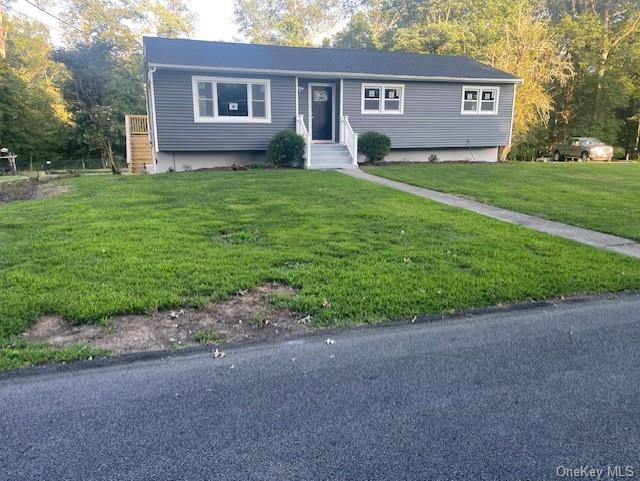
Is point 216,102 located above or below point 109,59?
below

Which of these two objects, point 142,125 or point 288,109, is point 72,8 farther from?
point 288,109

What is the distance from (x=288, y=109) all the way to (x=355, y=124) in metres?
2.67

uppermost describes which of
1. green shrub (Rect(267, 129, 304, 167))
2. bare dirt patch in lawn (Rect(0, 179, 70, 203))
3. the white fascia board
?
the white fascia board

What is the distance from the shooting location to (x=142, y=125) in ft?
68.0

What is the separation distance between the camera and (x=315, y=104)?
17.9m

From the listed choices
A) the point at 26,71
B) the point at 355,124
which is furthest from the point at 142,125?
the point at 26,71

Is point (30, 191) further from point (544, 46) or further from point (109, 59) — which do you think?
point (544, 46)

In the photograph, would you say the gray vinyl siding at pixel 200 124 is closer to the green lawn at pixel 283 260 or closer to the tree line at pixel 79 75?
the tree line at pixel 79 75

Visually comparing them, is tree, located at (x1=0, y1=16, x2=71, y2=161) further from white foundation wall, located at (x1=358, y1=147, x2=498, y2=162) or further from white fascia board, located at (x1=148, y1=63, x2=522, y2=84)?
white foundation wall, located at (x1=358, y1=147, x2=498, y2=162)

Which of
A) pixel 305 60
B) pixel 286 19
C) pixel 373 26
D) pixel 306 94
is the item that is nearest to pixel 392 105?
pixel 306 94

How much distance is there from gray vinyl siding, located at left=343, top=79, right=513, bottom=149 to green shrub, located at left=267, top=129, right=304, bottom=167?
287cm

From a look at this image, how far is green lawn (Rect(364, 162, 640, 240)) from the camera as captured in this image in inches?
324

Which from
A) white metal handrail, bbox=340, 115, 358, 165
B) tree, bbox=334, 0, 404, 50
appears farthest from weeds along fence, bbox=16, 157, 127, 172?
tree, bbox=334, 0, 404, 50

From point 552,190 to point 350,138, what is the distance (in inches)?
293
